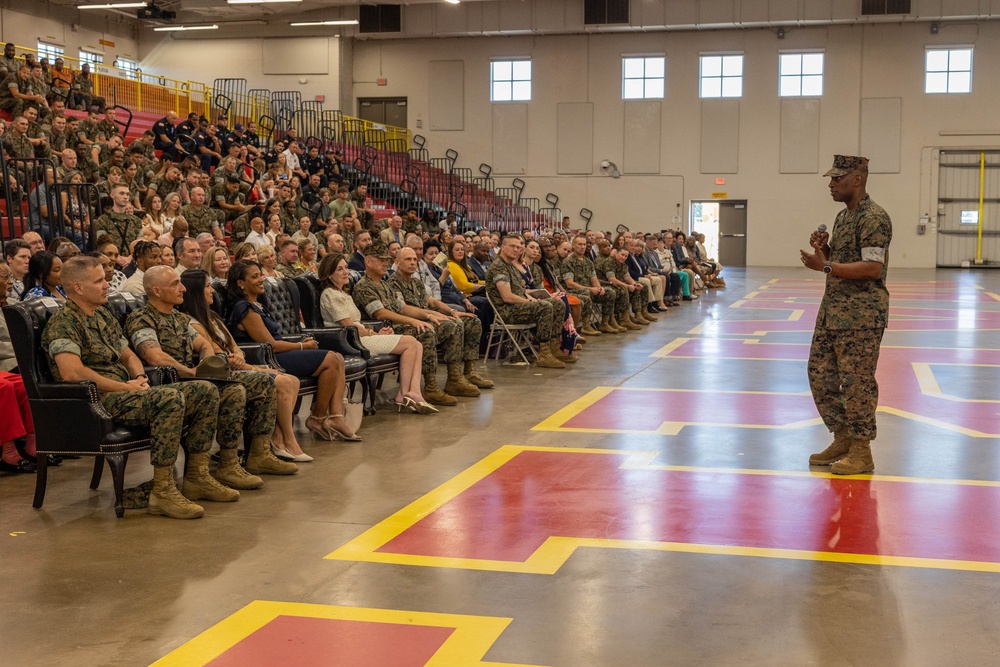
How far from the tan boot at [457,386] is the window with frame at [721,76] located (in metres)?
23.1

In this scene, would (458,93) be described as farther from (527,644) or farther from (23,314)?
(527,644)

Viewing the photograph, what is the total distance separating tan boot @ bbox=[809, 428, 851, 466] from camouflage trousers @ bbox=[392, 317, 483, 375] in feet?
10.8

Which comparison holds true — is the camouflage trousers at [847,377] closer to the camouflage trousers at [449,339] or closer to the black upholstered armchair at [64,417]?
the camouflage trousers at [449,339]

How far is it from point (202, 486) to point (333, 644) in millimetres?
2103

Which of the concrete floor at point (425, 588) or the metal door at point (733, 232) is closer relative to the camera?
the concrete floor at point (425, 588)

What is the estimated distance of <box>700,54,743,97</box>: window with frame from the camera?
29.8m

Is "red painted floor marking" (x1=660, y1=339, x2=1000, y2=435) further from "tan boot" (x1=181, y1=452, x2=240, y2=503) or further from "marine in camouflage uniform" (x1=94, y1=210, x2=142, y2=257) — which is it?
"marine in camouflage uniform" (x1=94, y1=210, x2=142, y2=257)

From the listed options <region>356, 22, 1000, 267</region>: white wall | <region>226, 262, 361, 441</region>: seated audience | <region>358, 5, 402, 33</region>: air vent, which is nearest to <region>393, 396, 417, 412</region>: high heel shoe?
<region>226, 262, 361, 441</region>: seated audience

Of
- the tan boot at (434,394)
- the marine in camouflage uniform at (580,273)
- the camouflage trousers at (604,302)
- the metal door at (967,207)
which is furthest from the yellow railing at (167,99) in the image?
the metal door at (967,207)

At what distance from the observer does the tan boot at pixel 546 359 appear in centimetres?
1049

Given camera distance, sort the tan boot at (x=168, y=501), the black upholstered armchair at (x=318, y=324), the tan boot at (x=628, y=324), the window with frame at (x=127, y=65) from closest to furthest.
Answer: the tan boot at (x=168, y=501)
the black upholstered armchair at (x=318, y=324)
the tan boot at (x=628, y=324)
the window with frame at (x=127, y=65)

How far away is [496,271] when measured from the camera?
34.6ft

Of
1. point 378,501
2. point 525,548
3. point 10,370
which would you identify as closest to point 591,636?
point 525,548

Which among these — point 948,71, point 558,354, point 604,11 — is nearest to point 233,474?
point 558,354
